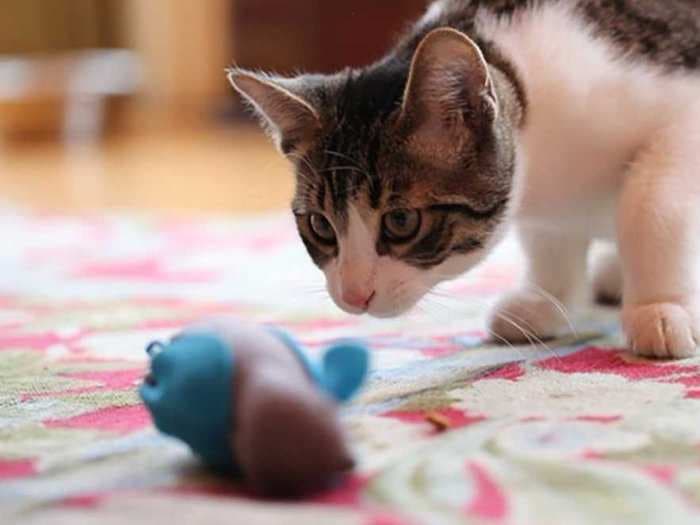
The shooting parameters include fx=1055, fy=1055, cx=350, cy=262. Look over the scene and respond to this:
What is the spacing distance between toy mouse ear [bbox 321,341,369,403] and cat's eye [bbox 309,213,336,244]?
371mm

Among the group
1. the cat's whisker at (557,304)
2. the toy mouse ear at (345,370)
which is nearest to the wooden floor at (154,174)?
the cat's whisker at (557,304)

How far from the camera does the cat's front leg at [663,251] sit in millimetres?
1129

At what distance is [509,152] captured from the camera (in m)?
1.18

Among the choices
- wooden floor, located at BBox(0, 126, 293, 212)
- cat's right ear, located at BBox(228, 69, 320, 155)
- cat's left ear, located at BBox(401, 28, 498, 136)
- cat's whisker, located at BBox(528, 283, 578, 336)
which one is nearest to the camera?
cat's left ear, located at BBox(401, 28, 498, 136)

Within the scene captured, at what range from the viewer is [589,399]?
965 millimetres

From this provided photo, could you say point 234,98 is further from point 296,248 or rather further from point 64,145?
point 296,248

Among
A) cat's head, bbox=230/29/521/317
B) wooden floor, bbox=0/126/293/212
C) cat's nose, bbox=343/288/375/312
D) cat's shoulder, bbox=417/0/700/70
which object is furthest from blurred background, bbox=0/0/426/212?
cat's nose, bbox=343/288/375/312

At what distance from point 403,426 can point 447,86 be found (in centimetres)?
39

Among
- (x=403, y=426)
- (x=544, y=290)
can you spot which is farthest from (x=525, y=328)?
(x=403, y=426)

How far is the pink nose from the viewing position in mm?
1090

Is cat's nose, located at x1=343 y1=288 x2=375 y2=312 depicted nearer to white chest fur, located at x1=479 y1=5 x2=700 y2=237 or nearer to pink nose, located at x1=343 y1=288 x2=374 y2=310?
pink nose, located at x1=343 y1=288 x2=374 y2=310

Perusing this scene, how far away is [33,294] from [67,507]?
1193mm

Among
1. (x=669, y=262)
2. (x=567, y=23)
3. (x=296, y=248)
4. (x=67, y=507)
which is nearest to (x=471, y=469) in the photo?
(x=67, y=507)

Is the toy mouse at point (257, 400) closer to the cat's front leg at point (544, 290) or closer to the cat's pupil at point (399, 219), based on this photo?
the cat's pupil at point (399, 219)
